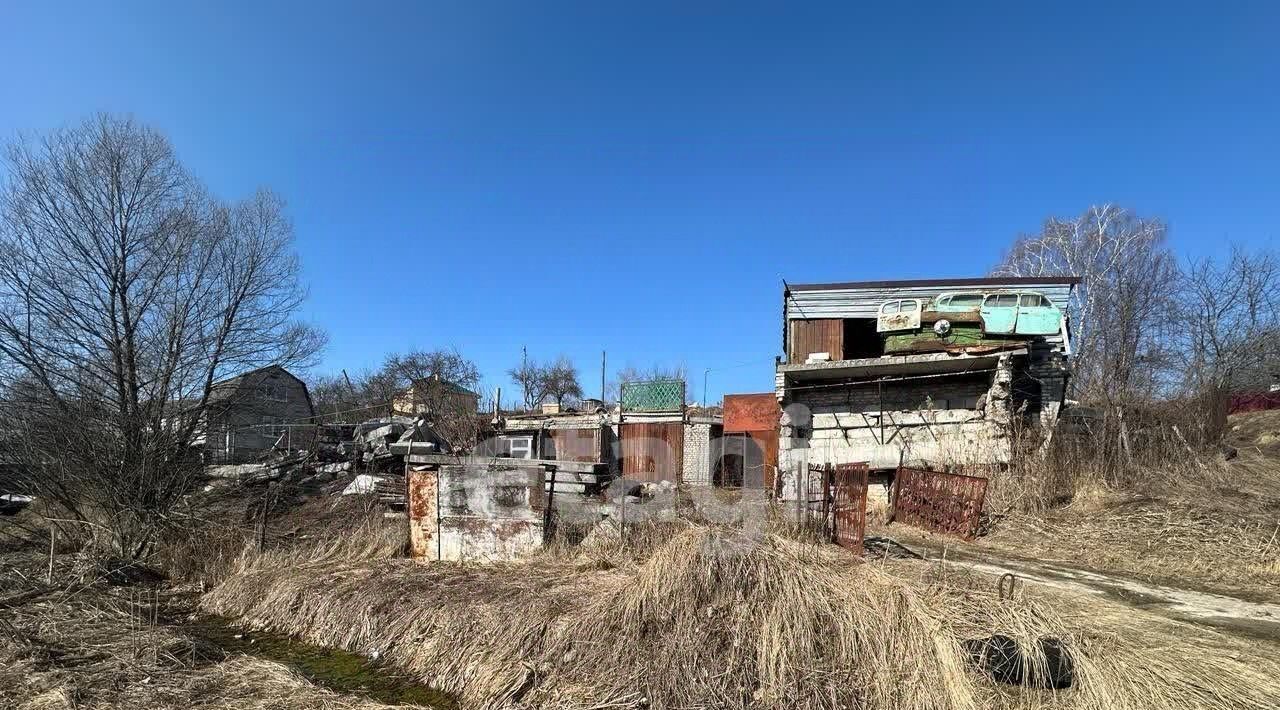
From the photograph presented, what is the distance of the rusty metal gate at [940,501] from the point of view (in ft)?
42.5

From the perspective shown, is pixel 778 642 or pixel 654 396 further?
pixel 654 396

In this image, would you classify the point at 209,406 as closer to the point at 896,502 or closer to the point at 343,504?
the point at 343,504

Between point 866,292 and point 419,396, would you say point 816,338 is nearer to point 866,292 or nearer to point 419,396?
point 866,292

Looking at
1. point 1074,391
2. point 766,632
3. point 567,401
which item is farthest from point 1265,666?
point 567,401

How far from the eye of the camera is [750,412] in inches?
947

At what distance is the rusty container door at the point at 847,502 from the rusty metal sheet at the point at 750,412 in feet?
43.0

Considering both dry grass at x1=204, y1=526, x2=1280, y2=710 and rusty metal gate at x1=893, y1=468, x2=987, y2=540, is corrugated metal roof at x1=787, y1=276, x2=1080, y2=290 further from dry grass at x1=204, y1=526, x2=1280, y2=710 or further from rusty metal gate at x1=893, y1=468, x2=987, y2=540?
dry grass at x1=204, y1=526, x2=1280, y2=710

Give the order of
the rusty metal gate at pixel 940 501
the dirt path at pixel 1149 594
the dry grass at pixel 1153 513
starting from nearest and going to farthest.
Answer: the dirt path at pixel 1149 594
the dry grass at pixel 1153 513
the rusty metal gate at pixel 940 501

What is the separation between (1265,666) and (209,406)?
17.0m

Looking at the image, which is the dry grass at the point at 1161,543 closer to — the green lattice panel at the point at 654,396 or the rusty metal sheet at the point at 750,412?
the rusty metal sheet at the point at 750,412

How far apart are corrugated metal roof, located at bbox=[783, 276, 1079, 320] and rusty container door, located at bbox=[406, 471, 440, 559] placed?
1346 cm

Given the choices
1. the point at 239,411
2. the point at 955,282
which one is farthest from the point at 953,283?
the point at 239,411

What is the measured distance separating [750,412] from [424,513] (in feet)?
51.6

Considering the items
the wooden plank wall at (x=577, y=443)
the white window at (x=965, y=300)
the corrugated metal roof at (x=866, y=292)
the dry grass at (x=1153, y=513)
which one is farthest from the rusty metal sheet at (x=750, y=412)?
the dry grass at (x=1153, y=513)
